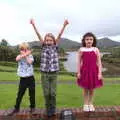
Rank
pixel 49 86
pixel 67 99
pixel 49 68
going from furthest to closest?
pixel 67 99, pixel 49 86, pixel 49 68

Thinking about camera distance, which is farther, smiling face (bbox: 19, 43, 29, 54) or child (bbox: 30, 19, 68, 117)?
smiling face (bbox: 19, 43, 29, 54)

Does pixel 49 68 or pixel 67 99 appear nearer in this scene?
pixel 49 68

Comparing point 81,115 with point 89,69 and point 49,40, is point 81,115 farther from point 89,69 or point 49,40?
point 49,40

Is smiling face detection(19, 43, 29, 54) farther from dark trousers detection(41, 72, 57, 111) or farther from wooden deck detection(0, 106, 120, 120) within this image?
wooden deck detection(0, 106, 120, 120)

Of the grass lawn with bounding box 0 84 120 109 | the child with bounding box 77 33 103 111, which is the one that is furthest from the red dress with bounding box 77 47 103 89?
the grass lawn with bounding box 0 84 120 109

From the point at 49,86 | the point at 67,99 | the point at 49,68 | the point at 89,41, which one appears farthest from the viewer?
the point at 67,99

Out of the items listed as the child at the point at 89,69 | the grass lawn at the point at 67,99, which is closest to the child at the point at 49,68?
the child at the point at 89,69

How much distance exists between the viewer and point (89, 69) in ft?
35.6

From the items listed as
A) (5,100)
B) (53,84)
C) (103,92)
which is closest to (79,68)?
(53,84)

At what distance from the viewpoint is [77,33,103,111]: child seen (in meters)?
10.8

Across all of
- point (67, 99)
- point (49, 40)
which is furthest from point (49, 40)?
point (67, 99)

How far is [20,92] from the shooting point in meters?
11.1

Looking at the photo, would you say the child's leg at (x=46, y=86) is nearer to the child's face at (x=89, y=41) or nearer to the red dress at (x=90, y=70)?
the red dress at (x=90, y=70)

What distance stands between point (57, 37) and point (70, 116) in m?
1.85
